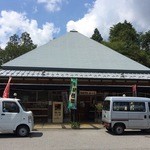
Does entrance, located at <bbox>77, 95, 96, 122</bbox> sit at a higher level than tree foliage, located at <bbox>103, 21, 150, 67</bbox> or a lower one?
lower

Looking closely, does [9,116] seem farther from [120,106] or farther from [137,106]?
[137,106]

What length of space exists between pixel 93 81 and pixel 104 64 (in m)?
4.79

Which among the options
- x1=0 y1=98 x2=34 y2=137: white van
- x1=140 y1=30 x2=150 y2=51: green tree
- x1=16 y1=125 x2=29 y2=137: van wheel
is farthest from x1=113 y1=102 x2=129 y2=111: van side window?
x1=140 y1=30 x2=150 y2=51: green tree

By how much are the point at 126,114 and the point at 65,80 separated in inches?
375

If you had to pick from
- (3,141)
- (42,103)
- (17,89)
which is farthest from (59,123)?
(3,141)

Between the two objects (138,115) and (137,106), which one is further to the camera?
(137,106)

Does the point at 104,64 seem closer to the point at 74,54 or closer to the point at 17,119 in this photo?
the point at 74,54

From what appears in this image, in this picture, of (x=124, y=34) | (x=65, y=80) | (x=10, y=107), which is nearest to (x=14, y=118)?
(x=10, y=107)

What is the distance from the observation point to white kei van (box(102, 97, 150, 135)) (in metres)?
20.2

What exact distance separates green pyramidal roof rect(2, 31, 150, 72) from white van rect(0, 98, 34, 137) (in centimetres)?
1373

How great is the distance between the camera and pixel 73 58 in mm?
34219

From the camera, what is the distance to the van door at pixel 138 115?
67.1 ft

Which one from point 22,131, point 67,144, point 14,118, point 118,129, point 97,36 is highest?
point 97,36

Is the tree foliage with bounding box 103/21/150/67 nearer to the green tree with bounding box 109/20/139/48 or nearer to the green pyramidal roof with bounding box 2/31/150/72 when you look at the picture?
the green tree with bounding box 109/20/139/48
